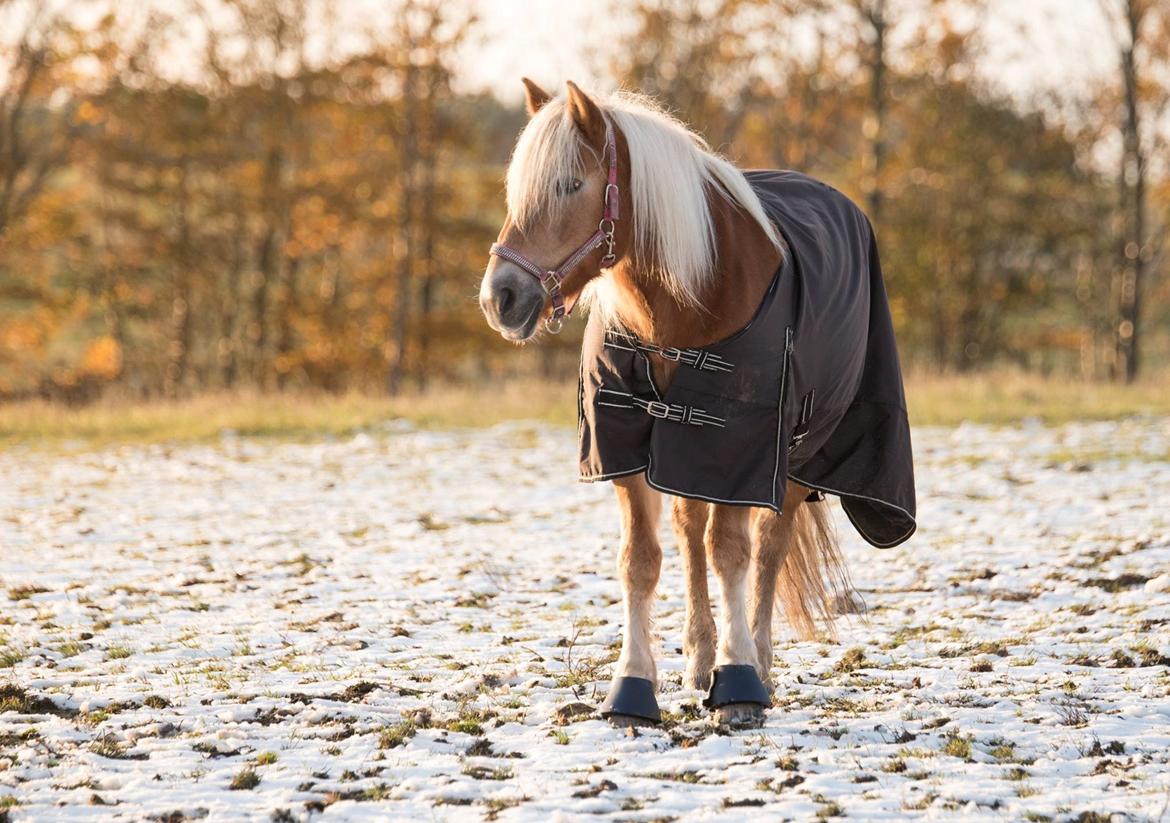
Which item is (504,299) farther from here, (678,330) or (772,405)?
(772,405)

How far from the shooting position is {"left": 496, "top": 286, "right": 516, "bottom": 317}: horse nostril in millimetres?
3574

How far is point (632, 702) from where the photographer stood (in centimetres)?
394

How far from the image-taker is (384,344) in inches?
939

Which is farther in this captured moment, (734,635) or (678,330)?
(734,635)

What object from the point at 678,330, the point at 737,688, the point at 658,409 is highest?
the point at 678,330

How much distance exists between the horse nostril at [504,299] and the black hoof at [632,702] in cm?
130

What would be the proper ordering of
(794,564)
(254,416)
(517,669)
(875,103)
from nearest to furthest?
(517,669) → (794,564) → (254,416) → (875,103)

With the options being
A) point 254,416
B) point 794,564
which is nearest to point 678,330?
point 794,564

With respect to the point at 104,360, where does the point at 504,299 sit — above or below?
above

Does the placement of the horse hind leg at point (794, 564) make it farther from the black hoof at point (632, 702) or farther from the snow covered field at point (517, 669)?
the black hoof at point (632, 702)

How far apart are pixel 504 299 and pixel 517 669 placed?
5.49 ft

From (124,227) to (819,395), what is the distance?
67.9ft

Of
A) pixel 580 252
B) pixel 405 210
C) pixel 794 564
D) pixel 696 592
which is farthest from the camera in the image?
pixel 405 210

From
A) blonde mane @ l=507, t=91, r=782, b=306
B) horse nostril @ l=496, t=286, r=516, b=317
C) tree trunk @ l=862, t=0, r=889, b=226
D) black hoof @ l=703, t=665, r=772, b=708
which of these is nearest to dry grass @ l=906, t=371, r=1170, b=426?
tree trunk @ l=862, t=0, r=889, b=226
